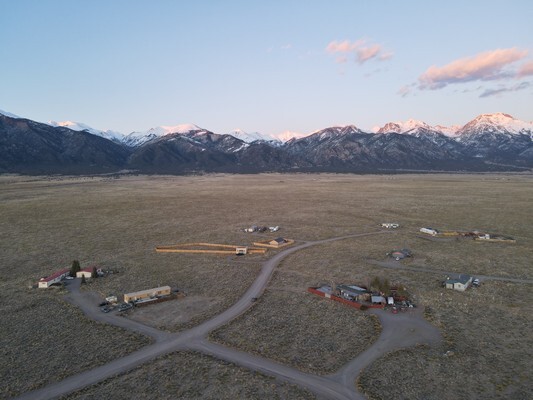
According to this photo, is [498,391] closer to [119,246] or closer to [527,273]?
[527,273]

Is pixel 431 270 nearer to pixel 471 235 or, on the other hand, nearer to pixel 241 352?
pixel 471 235

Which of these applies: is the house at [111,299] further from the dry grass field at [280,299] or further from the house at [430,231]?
the house at [430,231]

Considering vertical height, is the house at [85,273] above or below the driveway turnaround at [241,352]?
→ above

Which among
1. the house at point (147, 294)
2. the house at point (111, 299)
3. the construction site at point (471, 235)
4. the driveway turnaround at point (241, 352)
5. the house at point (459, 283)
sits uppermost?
the construction site at point (471, 235)

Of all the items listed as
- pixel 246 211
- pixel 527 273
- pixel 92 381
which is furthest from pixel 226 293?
pixel 246 211

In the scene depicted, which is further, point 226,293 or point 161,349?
point 226,293

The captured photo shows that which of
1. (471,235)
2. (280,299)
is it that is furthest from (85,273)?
(471,235)

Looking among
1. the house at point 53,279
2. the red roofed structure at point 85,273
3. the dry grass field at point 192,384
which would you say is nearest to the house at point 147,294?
the red roofed structure at point 85,273

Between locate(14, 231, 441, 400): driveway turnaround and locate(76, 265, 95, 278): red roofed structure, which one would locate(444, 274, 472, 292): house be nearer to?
locate(14, 231, 441, 400): driveway turnaround
